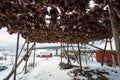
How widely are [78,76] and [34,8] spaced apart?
253 inches

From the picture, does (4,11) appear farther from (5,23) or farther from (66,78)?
(66,78)

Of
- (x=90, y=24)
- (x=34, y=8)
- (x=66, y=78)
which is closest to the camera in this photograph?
(x=34, y=8)

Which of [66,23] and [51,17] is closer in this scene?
[51,17]

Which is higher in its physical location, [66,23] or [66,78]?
[66,23]

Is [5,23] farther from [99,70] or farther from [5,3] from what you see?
Result: [99,70]

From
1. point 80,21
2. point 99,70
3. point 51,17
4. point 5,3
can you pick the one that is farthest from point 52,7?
point 99,70

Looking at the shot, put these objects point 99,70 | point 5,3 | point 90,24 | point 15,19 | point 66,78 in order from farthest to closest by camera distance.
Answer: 1. point 99,70
2. point 66,78
3. point 90,24
4. point 15,19
5. point 5,3

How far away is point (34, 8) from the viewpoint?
16.8ft

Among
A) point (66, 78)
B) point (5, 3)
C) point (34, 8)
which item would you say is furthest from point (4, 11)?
point (66, 78)

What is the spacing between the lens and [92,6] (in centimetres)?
544

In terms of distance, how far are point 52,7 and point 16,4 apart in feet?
3.52

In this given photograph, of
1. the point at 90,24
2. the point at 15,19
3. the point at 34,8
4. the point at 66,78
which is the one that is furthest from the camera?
the point at 66,78

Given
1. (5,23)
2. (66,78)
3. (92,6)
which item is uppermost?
(92,6)

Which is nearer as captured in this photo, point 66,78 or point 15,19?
point 15,19
